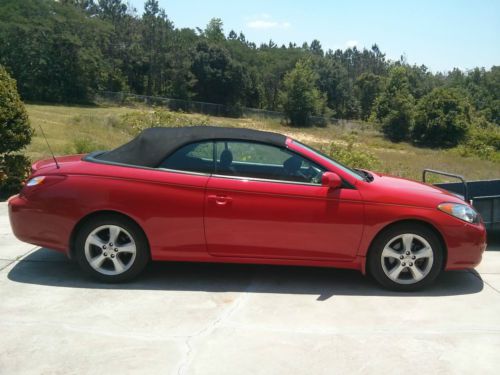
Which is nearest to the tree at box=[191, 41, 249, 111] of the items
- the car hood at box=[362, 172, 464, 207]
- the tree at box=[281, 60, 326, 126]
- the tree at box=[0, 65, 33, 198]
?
the tree at box=[281, 60, 326, 126]

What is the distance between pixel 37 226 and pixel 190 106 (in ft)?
235

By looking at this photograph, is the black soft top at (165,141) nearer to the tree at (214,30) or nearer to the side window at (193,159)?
the side window at (193,159)

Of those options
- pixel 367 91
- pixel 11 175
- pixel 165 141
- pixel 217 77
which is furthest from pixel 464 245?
pixel 367 91

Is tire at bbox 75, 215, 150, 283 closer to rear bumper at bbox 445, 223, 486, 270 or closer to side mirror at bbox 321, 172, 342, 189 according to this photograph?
side mirror at bbox 321, 172, 342, 189

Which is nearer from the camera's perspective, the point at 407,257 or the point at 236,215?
the point at 236,215

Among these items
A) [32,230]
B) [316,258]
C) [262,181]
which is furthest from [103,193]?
[316,258]

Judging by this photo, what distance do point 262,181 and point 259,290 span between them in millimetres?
1008

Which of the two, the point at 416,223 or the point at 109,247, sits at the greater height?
the point at 416,223

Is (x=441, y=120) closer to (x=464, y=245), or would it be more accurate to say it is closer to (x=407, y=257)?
(x=464, y=245)

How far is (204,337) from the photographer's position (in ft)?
12.5

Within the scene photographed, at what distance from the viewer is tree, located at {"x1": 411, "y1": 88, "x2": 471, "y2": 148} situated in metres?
69.6

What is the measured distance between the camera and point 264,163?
4.91m

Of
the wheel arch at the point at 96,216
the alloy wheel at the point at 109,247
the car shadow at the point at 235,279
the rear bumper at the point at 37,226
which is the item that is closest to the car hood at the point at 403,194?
the car shadow at the point at 235,279

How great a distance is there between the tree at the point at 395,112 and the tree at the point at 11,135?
231ft
